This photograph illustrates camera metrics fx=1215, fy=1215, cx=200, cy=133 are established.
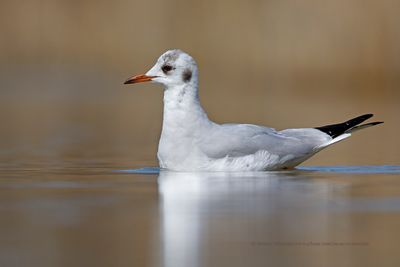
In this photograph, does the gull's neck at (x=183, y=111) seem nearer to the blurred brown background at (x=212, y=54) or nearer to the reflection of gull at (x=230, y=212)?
the reflection of gull at (x=230, y=212)

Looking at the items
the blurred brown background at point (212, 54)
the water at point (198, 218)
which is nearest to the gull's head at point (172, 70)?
the water at point (198, 218)

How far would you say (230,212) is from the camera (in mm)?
7879

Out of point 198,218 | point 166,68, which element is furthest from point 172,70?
point 198,218

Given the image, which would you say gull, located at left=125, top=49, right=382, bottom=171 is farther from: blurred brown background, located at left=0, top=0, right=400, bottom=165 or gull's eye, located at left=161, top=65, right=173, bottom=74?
blurred brown background, located at left=0, top=0, right=400, bottom=165

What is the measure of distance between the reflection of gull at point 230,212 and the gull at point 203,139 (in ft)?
0.37

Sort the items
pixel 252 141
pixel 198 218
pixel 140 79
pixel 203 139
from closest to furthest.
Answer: pixel 198 218
pixel 203 139
pixel 252 141
pixel 140 79

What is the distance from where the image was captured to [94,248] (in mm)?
6609

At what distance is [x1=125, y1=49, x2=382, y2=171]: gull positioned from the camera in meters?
9.90

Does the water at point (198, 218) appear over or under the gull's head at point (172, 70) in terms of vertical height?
under

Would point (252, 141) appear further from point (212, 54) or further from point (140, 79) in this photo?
point (212, 54)

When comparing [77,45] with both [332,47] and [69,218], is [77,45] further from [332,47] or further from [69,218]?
[69,218]

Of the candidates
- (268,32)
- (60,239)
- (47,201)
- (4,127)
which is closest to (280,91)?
(268,32)

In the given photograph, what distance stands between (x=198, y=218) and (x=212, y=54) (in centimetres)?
1726

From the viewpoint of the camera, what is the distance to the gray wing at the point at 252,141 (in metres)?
9.91
